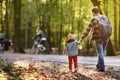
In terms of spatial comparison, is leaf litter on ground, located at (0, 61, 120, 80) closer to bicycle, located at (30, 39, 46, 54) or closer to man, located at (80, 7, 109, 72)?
man, located at (80, 7, 109, 72)

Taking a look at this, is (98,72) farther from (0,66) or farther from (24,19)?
(24,19)

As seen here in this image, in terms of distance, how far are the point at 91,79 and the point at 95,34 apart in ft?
6.52

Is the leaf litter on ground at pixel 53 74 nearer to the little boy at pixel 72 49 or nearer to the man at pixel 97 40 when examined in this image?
the man at pixel 97 40

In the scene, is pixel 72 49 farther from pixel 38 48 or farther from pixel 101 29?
pixel 38 48

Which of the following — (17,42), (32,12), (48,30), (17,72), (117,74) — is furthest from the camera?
(48,30)

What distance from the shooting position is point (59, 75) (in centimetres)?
1009

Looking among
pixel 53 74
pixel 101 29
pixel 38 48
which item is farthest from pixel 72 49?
pixel 38 48

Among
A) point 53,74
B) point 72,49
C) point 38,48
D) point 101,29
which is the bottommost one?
point 38,48

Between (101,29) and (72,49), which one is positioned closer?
(72,49)

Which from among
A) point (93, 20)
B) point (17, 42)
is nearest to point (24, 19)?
point (17, 42)

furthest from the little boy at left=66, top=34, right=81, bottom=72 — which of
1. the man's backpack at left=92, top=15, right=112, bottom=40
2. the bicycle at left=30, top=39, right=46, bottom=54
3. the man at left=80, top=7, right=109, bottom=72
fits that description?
the bicycle at left=30, top=39, right=46, bottom=54

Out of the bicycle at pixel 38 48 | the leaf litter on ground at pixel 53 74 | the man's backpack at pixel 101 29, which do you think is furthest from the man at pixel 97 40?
the bicycle at pixel 38 48

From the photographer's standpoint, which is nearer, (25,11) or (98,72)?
(98,72)

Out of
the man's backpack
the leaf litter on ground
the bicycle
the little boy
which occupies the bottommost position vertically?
the bicycle
